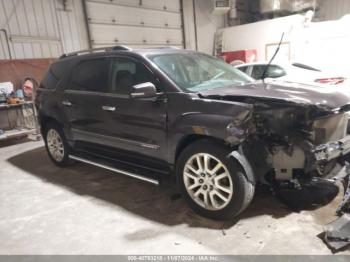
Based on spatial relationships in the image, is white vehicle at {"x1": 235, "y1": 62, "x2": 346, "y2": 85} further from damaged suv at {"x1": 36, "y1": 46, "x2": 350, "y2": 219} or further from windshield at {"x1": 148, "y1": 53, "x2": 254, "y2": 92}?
damaged suv at {"x1": 36, "y1": 46, "x2": 350, "y2": 219}

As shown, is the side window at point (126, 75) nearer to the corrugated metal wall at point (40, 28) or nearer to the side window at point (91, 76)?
the side window at point (91, 76)

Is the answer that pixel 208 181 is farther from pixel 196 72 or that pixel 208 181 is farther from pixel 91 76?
pixel 91 76

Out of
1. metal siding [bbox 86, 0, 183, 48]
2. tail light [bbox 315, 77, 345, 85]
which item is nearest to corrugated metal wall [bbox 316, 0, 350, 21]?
metal siding [bbox 86, 0, 183, 48]

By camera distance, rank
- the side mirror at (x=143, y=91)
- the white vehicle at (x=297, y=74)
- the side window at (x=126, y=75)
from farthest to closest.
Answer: the white vehicle at (x=297, y=74)
the side window at (x=126, y=75)
the side mirror at (x=143, y=91)

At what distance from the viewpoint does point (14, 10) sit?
6.49m

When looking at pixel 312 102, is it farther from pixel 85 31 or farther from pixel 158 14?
pixel 158 14

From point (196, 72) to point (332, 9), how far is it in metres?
10.8

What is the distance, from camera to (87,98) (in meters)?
3.36

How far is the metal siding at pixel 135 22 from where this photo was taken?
26.4 ft

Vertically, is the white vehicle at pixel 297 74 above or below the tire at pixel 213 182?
above

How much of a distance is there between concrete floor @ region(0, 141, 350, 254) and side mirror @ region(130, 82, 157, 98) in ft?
3.56

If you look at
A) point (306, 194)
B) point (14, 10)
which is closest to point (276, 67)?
point (306, 194)

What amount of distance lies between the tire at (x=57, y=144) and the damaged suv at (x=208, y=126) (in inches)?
33.3

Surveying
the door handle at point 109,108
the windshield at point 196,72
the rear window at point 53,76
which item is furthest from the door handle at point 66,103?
the windshield at point 196,72
